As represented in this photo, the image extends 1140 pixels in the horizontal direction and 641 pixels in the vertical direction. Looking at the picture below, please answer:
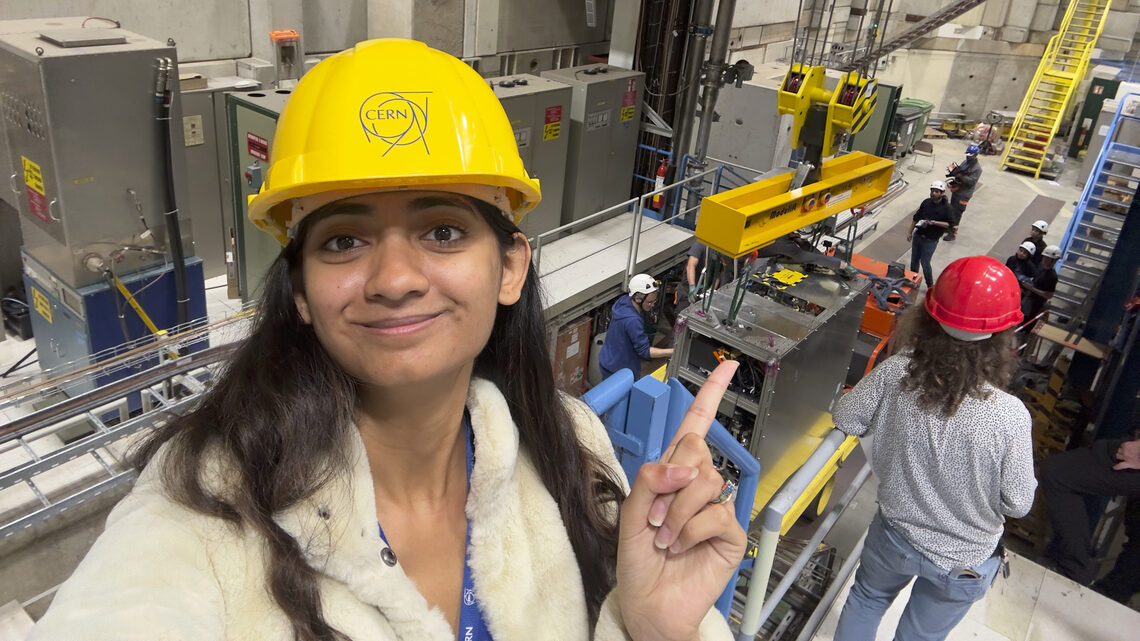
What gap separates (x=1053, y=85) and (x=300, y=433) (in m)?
20.6

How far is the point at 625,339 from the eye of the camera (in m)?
5.79

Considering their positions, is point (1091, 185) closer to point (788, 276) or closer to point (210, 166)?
point (788, 276)

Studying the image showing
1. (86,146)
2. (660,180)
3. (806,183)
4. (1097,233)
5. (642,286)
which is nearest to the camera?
(86,146)

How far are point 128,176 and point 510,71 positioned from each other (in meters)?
5.31

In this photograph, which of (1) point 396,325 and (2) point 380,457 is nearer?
(1) point 396,325

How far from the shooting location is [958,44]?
19.5m

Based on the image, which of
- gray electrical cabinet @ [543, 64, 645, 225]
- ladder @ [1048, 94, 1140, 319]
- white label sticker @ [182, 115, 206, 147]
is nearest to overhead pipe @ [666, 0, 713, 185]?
gray electrical cabinet @ [543, 64, 645, 225]

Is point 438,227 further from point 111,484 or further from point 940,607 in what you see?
point 940,607

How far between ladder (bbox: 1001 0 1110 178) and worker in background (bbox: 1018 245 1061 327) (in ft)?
33.3

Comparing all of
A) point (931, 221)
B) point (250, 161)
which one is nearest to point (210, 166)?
point (250, 161)

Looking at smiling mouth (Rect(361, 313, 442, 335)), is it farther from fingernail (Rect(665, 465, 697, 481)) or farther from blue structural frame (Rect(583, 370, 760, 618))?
blue structural frame (Rect(583, 370, 760, 618))

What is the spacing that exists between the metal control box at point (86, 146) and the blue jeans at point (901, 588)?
4151 millimetres

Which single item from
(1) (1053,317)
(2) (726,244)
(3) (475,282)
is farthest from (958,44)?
(3) (475,282)

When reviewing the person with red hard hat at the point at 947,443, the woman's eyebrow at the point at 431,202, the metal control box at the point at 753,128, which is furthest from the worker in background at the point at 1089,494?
the metal control box at the point at 753,128
